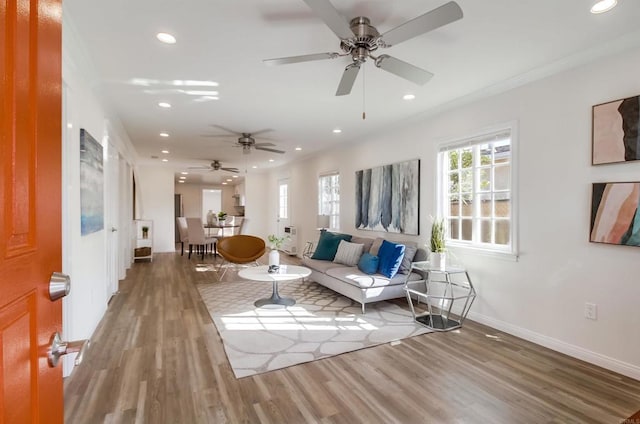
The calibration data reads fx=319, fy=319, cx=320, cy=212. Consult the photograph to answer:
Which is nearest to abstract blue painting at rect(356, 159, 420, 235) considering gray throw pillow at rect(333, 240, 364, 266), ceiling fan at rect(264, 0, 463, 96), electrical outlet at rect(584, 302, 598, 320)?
gray throw pillow at rect(333, 240, 364, 266)

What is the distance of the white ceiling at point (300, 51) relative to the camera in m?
2.07

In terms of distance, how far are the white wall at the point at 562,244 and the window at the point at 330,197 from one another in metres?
3.08

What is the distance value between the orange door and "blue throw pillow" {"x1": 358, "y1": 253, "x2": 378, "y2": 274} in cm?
355

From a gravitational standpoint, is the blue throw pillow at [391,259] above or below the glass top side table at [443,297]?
above

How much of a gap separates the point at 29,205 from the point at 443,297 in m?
3.41

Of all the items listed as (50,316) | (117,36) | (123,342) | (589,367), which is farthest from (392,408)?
(117,36)

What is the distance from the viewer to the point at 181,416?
6.32ft

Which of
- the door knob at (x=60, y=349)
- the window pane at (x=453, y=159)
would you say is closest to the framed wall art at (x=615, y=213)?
the window pane at (x=453, y=159)

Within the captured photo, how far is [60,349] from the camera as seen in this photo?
77 cm

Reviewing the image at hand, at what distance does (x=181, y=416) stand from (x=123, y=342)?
1458mm

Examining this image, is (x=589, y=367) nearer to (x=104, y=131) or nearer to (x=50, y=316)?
(x=50, y=316)

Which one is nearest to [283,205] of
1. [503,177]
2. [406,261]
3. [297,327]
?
[406,261]

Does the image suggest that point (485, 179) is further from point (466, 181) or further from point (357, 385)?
point (357, 385)

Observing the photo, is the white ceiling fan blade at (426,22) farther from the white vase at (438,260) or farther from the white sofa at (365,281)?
the white sofa at (365,281)
